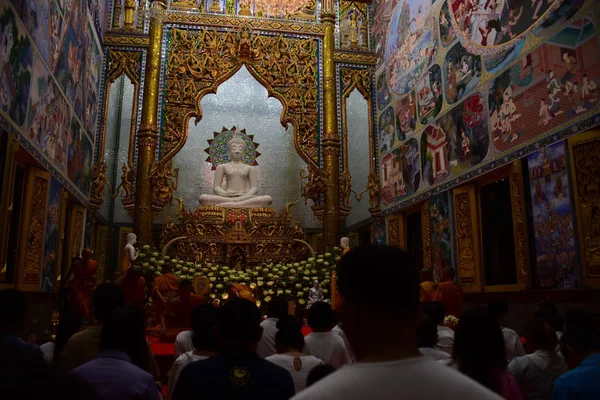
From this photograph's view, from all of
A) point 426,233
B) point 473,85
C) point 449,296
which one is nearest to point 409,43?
point 473,85

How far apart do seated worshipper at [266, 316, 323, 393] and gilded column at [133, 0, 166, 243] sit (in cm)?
1142

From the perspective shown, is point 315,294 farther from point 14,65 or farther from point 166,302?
point 14,65

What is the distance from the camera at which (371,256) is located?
1.23 metres

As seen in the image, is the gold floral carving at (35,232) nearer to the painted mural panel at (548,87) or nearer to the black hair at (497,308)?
the black hair at (497,308)

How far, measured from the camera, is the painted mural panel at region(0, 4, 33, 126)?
297 inches

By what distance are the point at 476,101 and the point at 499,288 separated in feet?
12.3

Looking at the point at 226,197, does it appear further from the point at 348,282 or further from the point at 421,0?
the point at 348,282

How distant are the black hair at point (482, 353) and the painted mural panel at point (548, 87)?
5.99 metres

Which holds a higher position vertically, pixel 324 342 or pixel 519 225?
pixel 519 225

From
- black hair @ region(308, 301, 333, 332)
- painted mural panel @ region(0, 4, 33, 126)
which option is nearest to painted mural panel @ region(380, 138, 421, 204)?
painted mural panel @ region(0, 4, 33, 126)

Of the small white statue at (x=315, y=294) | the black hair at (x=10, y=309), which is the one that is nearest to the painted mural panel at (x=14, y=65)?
the black hair at (x=10, y=309)

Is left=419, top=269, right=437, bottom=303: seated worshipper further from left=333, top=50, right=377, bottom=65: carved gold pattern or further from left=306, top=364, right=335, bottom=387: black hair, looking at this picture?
left=333, top=50, right=377, bottom=65: carved gold pattern

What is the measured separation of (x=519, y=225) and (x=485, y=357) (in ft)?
23.6

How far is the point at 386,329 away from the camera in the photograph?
1.21 m
